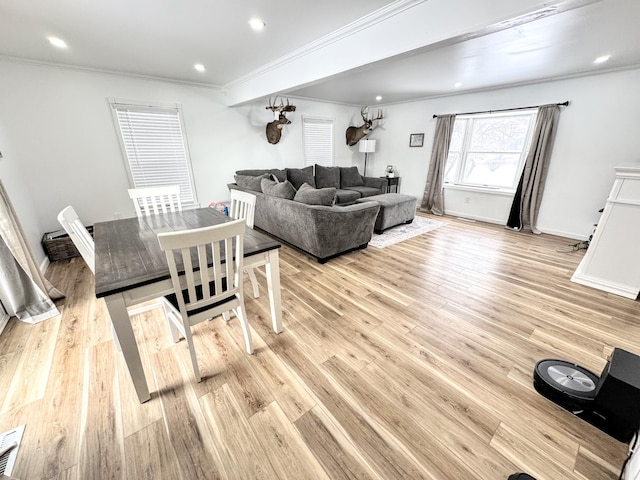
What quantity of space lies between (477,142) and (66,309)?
6509 mm

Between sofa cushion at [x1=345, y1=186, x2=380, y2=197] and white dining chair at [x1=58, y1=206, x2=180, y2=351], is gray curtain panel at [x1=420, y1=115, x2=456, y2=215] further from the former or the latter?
white dining chair at [x1=58, y1=206, x2=180, y2=351]

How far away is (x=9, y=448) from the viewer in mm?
1153

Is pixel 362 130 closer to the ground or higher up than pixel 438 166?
higher up

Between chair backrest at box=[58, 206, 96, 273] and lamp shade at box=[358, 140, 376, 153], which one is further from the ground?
lamp shade at box=[358, 140, 376, 153]

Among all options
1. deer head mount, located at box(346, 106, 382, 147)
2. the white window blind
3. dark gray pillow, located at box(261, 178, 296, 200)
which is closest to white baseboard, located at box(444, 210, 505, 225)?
deer head mount, located at box(346, 106, 382, 147)

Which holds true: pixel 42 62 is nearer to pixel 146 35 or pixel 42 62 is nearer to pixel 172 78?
pixel 172 78

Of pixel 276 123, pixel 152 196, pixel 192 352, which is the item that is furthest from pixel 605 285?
pixel 276 123

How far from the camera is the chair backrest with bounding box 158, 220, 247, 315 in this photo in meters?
1.15

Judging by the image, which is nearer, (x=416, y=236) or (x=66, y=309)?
(x=66, y=309)

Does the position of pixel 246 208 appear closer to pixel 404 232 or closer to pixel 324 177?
pixel 404 232

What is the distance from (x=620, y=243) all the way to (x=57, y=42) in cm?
580

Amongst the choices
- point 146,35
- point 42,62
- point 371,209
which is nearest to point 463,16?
point 371,209

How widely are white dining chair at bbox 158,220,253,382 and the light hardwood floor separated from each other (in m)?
0.33

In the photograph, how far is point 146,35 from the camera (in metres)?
2.32
